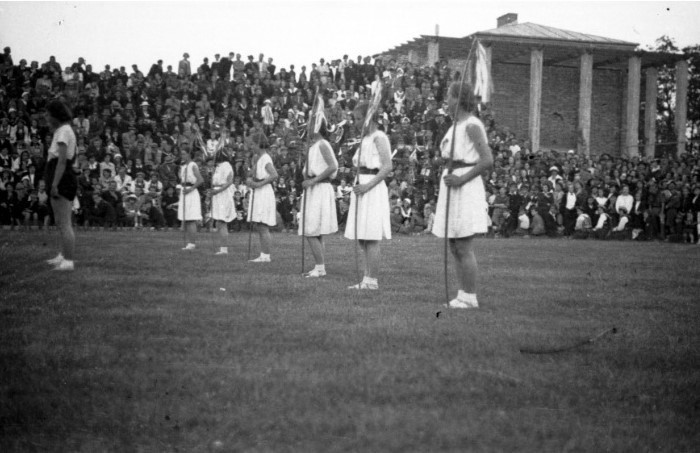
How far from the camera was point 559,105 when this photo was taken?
169 feet

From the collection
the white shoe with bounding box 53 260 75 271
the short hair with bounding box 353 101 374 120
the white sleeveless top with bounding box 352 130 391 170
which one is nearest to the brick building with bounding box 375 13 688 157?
the short hair with bounding box 353 101 374 120

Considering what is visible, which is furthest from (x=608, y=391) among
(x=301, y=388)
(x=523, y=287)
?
(x=523, y=287)

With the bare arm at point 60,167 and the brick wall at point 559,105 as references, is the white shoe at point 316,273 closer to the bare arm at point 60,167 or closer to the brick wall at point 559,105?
the bare arm at point 60,167

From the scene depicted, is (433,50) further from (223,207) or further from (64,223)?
(64,223)

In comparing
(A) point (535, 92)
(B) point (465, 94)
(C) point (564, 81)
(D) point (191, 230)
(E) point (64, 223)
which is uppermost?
(C) point (564, 81)

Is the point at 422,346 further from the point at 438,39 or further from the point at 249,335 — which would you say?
the point at 438,39

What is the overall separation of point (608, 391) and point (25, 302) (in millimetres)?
6033

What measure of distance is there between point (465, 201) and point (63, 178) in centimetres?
624

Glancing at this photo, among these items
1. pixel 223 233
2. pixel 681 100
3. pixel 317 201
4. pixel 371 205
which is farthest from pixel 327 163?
pixel 681 100

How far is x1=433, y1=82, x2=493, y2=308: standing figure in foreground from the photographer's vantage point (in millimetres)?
8047

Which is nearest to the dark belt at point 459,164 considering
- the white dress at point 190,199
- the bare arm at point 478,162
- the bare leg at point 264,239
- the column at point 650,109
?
the bare arm at point 478,162

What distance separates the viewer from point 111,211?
82.7 ft

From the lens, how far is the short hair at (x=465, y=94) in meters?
8.20

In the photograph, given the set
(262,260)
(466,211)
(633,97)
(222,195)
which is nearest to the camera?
(466,211)
